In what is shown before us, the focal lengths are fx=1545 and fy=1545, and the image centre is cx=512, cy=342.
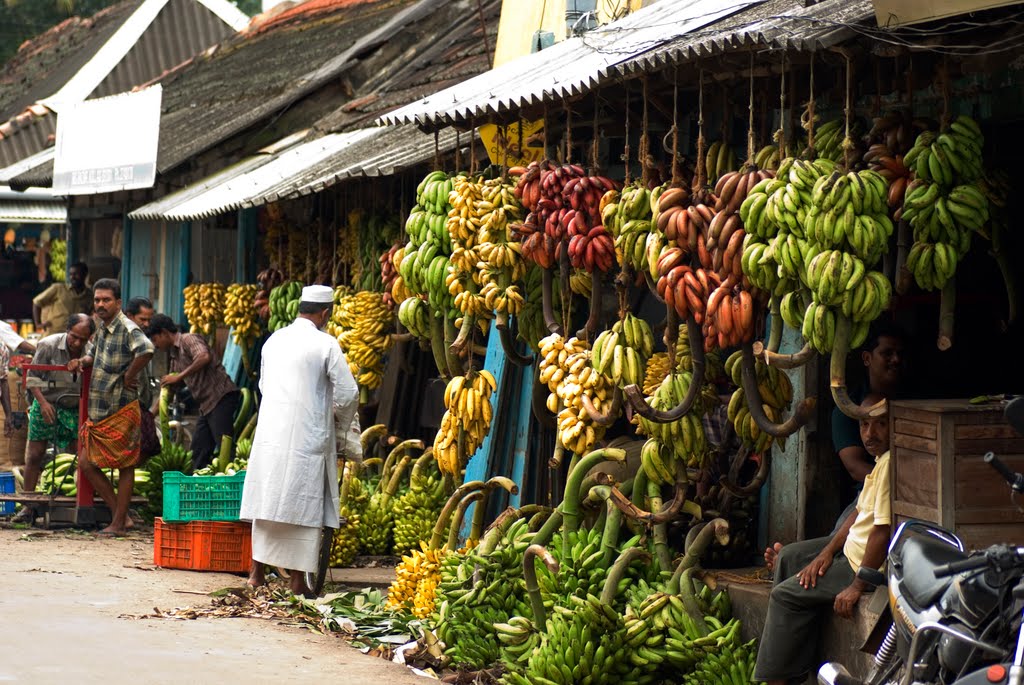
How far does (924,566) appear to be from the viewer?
436 centimetres

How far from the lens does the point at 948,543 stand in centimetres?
446

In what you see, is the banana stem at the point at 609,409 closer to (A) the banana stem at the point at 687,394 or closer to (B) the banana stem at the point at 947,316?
(A) the banana stem at the point at 687,394

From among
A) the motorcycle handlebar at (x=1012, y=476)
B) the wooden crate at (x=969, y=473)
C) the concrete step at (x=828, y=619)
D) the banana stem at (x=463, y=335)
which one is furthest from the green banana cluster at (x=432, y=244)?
the motorcycle handlebar at (x=1012, y=476)

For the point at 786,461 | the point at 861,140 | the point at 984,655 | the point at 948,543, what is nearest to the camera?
the point at 984,655

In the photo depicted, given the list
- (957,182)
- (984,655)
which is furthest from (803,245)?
(984,655)

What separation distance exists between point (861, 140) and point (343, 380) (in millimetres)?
3681

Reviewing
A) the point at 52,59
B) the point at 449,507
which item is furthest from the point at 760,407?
the point at 52,59

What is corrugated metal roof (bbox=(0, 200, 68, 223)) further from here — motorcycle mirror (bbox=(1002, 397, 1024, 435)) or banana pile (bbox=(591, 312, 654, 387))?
motorcycle mirror (bbox=(1002, 397, 1024, 435))

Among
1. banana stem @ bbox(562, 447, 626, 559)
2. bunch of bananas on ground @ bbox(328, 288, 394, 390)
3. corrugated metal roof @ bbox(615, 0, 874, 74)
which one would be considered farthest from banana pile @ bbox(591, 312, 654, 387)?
bunch of bananas on ground @ bbox(328, 288, 394, 390)

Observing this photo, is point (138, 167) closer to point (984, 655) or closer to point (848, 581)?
point (848, 581)

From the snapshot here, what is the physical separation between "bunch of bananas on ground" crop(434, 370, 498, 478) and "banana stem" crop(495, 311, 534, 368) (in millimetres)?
149

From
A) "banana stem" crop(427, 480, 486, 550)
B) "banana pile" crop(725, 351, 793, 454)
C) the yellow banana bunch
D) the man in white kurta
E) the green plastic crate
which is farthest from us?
the green plastic crate

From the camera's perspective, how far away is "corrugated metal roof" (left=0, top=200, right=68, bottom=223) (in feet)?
61.7

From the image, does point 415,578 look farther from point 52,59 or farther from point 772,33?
point 52,59
